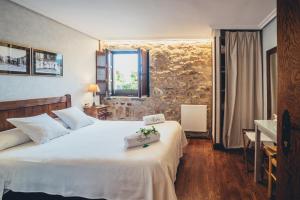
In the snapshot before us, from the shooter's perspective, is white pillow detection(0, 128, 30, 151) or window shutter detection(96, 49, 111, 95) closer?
white pillow detection(0, 128, 30, 151)

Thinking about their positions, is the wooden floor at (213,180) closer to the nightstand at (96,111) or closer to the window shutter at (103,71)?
the nightstand at (96,111)

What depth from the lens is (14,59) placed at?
328cm

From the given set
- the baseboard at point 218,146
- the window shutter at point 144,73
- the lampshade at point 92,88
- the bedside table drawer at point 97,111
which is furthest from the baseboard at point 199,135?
the lampshade at point 92,88

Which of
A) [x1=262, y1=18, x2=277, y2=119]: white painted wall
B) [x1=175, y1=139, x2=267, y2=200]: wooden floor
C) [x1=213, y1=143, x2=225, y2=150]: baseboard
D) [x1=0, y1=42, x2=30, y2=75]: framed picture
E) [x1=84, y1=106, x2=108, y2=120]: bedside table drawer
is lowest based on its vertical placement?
[x1=175, y1=139, x2=267, y2=200]: wooden floor

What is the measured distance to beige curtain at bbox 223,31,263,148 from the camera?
466cm

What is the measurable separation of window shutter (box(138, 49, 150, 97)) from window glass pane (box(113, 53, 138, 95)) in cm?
23

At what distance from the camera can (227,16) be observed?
12.7 feet

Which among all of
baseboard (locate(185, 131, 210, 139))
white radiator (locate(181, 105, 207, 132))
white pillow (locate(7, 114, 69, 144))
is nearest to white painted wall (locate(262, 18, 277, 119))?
white radiator (locate(181, 105, 207, 132))

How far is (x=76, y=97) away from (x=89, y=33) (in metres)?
1.41

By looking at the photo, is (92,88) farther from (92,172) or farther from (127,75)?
(92,172)

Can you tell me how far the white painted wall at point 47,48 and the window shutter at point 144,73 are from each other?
1098mm

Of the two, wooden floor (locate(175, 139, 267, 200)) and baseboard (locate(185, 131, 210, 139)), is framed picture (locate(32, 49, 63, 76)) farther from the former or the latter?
baseboard (locate(185, 131, 210, 139))

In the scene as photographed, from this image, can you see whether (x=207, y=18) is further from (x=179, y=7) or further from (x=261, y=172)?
(x=261, y=172)

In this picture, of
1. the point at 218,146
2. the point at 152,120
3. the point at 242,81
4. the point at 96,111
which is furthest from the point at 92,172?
the point at 242,81
